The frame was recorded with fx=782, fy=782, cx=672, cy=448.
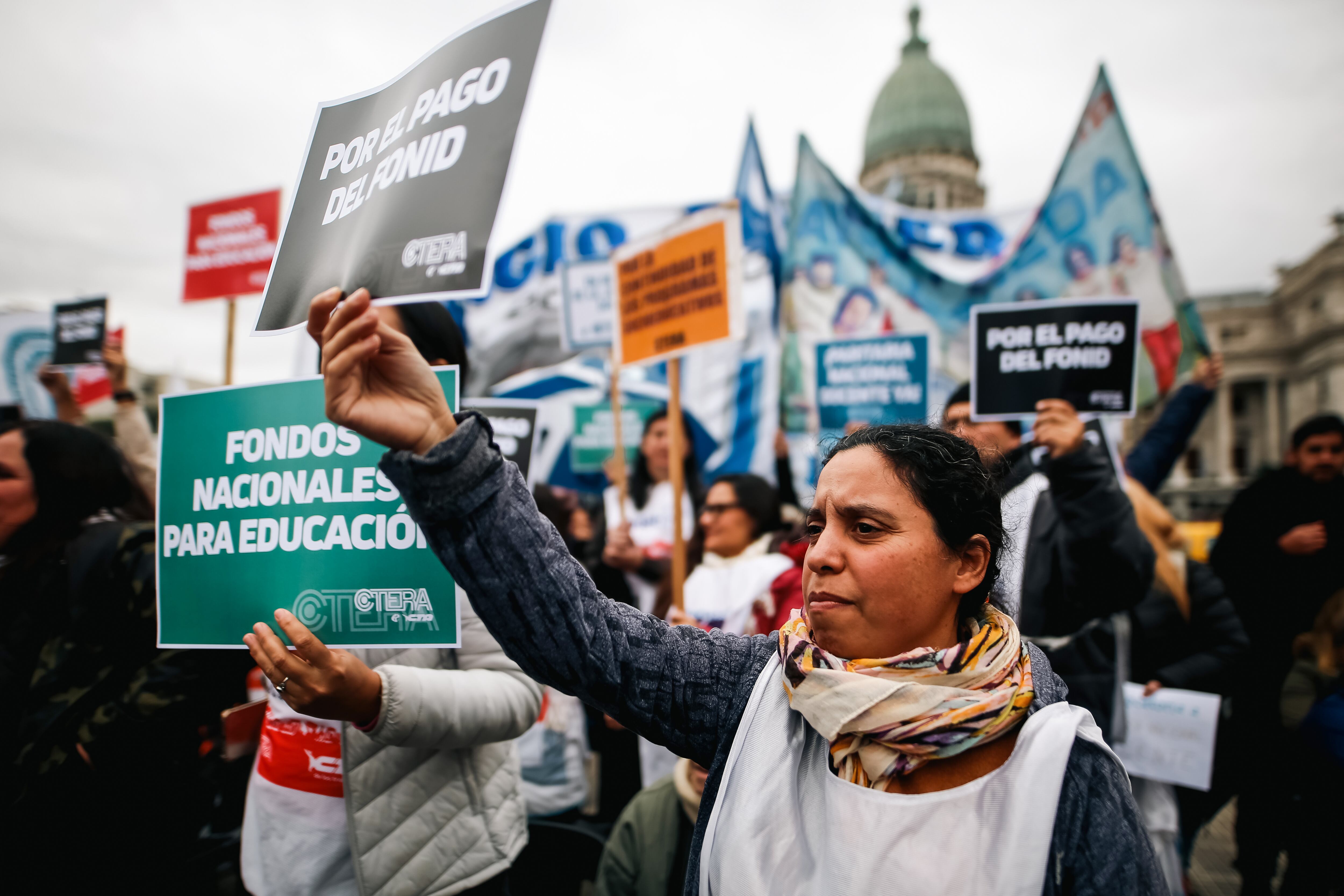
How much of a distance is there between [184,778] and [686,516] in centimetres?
273

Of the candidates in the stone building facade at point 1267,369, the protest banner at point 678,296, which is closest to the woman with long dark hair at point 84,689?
the protest banner at point 678,296

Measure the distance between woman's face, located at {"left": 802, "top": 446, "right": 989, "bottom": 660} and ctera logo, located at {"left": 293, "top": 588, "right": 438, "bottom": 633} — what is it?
74cm

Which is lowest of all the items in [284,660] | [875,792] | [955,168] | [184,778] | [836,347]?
[184,778]

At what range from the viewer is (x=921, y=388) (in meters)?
4.77

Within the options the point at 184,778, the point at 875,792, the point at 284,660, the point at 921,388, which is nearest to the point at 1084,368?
the point at 921,388

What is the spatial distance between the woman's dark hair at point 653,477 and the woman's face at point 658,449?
0.03 m

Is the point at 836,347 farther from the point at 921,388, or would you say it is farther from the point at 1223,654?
the point at 1223,654

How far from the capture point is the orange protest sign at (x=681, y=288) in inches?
124

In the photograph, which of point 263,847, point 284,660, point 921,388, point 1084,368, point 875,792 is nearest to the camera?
point 875,792

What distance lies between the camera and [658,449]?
452cm

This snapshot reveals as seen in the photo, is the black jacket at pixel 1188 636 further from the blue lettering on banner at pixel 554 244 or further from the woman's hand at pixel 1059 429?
the blue lettering on banner at pixel 554 244

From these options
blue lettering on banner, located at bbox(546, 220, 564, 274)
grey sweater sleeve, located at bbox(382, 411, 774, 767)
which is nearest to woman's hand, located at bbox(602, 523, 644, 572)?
grey sweater sleeve, located at bbox(382, 411, 774, 767)

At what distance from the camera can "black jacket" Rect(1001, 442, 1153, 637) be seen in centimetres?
215

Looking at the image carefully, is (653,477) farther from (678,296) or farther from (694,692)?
(694,692)
